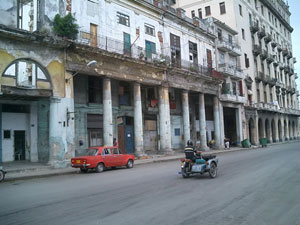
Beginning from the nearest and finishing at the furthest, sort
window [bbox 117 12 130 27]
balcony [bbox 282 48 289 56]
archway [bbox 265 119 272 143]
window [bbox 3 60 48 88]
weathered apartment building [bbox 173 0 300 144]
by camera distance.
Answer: window [bbox 3 60 48 88] < window [bbox 117 12 130 27] < weathered apartment building [bbox 173 0 300 144] < archway [bbox 265 119 272 143] < balcony [bbox 282 48 289 56]

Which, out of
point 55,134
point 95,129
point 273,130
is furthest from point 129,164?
point 273,130

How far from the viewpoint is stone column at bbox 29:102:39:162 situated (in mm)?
18977

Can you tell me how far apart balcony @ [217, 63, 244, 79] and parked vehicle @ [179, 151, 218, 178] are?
26.2m

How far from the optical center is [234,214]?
19.6ft

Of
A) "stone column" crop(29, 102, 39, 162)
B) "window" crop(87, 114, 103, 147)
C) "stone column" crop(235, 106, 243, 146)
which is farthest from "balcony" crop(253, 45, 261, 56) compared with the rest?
"stone column" crop(29, 102, 39, 162)

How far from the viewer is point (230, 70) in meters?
37.6

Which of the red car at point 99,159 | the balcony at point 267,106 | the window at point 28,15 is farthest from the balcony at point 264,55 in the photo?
the window at point 28,15

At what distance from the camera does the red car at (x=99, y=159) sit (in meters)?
15.2

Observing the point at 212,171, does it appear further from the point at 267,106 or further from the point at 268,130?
the point at 268,130

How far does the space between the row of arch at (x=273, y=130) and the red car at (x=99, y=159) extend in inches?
1241

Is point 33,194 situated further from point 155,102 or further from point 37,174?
point 155,102

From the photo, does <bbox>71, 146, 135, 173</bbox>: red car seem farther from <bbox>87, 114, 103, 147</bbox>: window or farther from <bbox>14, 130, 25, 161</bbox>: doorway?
<bbox>87, 114, 103, 147</bbox>: window

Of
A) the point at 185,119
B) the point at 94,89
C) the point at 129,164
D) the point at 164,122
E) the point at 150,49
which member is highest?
the point at 150,49

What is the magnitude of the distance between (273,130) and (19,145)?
48266 mm
